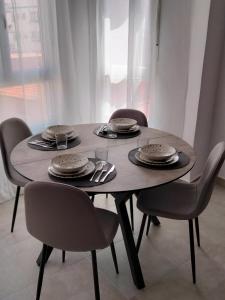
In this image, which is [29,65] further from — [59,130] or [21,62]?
[59,130]

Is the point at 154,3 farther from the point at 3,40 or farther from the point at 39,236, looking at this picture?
the point at 39,236

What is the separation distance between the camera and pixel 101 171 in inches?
60.9

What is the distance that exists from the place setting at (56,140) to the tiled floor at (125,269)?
75cm

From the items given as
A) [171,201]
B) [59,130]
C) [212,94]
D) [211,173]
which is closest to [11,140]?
[59,130]

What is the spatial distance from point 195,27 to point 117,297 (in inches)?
85.8

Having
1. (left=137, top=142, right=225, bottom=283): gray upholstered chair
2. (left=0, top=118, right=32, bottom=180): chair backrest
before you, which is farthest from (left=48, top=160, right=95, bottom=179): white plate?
(left=0, top=118, right=32, bottom=180): chair backrest

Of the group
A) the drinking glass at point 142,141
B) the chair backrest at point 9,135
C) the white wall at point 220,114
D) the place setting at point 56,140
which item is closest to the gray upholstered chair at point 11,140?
the chair backrest at point 9,135

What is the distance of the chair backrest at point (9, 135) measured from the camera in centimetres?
206

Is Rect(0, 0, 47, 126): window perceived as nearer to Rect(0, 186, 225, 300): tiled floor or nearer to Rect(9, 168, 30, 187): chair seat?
Rect(9, 168, 30, 187): chair seat

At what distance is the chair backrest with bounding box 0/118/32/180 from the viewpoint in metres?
2.06

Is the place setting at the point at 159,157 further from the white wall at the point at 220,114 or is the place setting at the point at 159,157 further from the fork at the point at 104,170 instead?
the white wall at the point at 220,114

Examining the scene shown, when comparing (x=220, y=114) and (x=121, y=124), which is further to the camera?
(x=220, y=114)

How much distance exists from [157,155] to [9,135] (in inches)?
45.3

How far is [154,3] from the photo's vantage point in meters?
2.78
